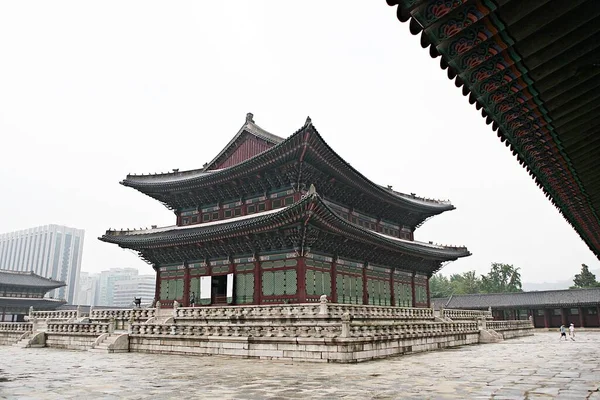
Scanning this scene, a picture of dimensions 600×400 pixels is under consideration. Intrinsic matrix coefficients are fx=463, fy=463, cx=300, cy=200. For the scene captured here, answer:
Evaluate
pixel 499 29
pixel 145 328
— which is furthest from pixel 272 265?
pixel 499 29

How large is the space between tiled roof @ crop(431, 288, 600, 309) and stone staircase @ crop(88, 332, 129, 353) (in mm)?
45351

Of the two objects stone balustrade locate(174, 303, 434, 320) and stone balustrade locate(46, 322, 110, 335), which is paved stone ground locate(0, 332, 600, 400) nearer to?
stone balustrade locate(174, 303, 434, 320)

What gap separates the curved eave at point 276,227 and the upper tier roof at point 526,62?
1602cm

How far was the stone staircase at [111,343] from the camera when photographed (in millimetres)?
22608

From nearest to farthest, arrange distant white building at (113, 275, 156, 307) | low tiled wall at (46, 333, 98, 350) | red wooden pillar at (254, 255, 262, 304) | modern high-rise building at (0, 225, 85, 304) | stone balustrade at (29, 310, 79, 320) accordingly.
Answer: low tiled wall at (46, 333, 98, 350)
red wooden pillar at (254, 255, 262, 304)
stone balustrade at (29, 310, 79, 320)
modern high-rise building at (0, 225, 85, 304)
distant white building at (113, 275, 156, 307)

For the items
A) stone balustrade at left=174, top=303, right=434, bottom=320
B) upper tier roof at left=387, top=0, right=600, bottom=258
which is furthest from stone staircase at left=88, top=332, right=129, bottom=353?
upper tier roof at left=387, top=0, right=600, bottom=258

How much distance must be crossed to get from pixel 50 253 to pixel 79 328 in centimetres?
15035

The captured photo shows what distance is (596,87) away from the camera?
21.8ft

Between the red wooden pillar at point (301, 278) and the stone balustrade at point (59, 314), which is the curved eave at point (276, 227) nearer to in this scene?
the red wooden pillar at point (301, 278)

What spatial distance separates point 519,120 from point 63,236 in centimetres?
17463

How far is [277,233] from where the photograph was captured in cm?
2748

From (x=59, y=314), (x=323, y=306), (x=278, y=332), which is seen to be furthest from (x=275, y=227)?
(x=59, y=314)

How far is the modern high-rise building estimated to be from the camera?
515 feet

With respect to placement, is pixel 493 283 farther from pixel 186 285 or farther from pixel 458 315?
pixel 186 285
